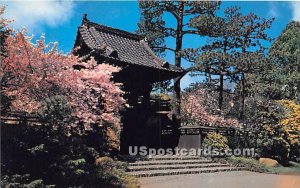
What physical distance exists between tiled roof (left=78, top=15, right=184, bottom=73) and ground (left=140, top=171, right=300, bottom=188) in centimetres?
774

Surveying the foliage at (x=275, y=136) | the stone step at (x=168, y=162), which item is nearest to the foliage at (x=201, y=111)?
the foliage at (x=275, y=136)

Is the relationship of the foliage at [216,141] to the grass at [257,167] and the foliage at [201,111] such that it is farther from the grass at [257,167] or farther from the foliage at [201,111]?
the foliage at [201,111]

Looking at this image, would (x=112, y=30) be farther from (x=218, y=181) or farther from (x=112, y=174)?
(x=218, y=181)

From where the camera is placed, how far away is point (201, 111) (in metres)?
39.9

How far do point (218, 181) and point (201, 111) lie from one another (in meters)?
24.7

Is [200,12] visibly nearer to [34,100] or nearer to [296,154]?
[296,154]

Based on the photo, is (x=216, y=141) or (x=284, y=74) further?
(x=284, y=74)

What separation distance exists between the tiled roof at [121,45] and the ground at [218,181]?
774 cm

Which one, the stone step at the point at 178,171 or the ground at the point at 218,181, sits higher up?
the stone step at the point at 178,171

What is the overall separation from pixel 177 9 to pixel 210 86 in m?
12.2

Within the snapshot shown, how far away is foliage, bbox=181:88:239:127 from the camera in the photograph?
35.8 metres

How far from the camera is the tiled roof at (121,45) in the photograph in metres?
21.0

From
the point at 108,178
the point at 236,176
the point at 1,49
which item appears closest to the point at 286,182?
the point at 236,176

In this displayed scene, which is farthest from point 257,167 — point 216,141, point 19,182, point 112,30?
point 19,182
